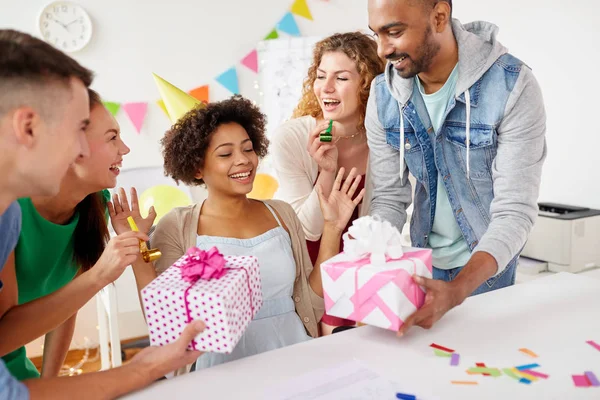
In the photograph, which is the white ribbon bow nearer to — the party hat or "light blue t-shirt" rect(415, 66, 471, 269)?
"light blue t-shirt" rect(415, 66, 471, 269)

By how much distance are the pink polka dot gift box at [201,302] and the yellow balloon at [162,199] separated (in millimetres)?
1944

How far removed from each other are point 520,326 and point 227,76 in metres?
3.04

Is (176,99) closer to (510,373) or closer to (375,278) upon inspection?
(375,278)

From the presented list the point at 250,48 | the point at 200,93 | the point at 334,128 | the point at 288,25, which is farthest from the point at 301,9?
the point at 334,128

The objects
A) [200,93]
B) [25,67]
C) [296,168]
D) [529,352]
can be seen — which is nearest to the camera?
[25,67]

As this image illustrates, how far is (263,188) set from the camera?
141 inches

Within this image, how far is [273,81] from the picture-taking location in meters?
3.95

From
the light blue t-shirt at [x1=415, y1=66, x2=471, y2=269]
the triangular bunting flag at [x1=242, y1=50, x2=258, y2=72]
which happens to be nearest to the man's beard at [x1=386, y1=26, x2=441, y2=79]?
the light blue t-shirt at [x1=415, y1=66, x2=471, y2=269]

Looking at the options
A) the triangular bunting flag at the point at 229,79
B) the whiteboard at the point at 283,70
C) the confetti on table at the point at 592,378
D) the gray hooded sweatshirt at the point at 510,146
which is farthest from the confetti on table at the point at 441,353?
the triangular bunting flag at the point at 229,79

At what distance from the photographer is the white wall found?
121 inches

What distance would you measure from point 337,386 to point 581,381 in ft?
1.36

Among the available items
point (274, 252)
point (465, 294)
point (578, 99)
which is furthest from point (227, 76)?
point (465, 294)

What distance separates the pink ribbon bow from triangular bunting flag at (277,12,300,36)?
10.3ft

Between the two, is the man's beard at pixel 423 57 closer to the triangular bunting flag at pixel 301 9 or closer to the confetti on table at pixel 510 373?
the confetti on table at pixel 510 373
